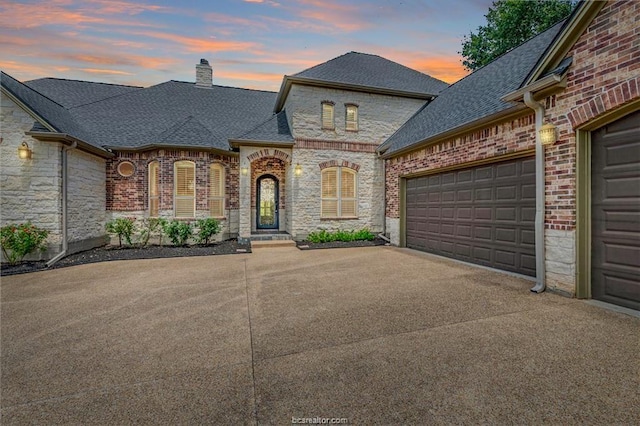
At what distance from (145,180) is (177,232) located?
2.70 meters

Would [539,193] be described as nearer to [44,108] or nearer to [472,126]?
[472,126]

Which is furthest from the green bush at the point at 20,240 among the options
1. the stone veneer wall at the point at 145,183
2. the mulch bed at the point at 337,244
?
the mulch bed at the point at 337,244

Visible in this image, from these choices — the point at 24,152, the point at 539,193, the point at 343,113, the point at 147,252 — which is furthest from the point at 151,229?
the point at 539,193

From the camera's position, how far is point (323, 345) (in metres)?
3.04

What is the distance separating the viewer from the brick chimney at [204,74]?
15477 millimetres

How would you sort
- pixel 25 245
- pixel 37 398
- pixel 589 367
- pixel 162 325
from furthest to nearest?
pixel 25 245
pixel 162 325
pixel 589 367
pixel 37 398

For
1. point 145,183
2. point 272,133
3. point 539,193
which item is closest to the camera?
point 539,193

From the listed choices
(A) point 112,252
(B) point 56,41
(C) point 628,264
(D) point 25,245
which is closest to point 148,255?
(A) point 112,252

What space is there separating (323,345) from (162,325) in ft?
7.12

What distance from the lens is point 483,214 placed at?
671cm

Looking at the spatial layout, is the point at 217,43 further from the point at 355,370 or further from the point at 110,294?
the point at 355,370

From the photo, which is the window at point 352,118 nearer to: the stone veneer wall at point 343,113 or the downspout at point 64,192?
the stone veneer wall at point 343,113

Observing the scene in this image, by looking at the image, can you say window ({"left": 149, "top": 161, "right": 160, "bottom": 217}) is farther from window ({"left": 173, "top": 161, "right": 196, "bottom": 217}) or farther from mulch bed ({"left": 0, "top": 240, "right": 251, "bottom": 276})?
mulch bed ({"left": 0, "top": 240, "right": 251, "bottom": 276})

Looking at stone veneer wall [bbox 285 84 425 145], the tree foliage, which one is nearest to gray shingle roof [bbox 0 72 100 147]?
stone veneer wall [bbox 285 84 425 145]
